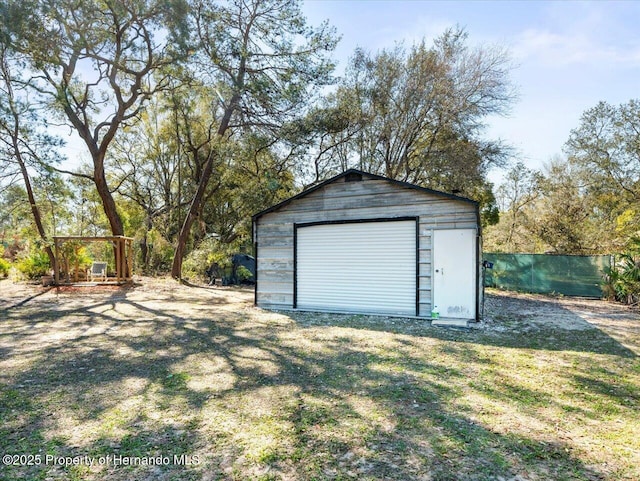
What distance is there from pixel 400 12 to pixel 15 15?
940cm

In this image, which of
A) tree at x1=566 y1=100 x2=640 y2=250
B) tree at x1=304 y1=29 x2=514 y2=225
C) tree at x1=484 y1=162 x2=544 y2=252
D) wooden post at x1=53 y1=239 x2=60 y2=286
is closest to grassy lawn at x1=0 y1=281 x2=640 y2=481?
wooden post at x1=53 y1=239 x2=60 y2=286

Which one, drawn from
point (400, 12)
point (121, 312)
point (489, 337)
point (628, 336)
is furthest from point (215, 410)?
point (400, 12)

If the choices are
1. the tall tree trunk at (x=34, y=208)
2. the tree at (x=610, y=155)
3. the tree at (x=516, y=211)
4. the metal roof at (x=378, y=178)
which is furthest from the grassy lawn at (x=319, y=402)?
the tree at (x=610, y=155)

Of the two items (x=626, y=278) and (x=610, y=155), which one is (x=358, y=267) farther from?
(x=610, y=155)

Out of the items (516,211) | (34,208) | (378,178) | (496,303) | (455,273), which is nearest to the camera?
(455,273)

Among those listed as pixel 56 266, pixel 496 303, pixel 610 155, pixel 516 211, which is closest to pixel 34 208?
pixel 56 266

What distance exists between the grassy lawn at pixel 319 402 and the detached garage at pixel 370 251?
966mm

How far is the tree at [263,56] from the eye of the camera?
11.2 m

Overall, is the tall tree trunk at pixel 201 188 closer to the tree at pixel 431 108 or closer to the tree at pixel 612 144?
the tree at pixel 431 108

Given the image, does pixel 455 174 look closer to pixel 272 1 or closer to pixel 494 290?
pixel 494 290

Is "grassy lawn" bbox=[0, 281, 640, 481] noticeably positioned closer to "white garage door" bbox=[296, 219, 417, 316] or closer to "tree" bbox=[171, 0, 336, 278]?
"white garage door" bbox=[296, 219, 417, 316]

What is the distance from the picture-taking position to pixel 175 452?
2.48 meters

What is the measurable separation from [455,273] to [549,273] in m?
7.14

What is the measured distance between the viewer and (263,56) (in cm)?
1184
